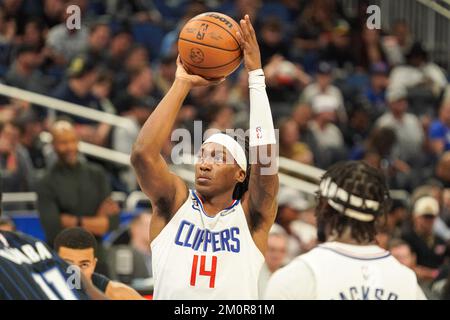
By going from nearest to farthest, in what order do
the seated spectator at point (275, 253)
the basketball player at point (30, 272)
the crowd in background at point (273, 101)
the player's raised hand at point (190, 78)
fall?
the basketball player at point (30, 272) → the player's raised hand at point (190, 78) → the seated spectator at point (275, 253) → the crowd in background at point (273, 101)

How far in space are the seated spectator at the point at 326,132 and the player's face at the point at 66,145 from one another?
365 cm

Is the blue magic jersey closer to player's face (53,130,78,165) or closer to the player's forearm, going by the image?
the player's forearm

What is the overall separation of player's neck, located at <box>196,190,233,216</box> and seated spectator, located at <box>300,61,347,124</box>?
7350 millimetres

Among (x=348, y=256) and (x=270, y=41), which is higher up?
(x=270, y=41)

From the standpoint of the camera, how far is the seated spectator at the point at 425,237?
32.1ft

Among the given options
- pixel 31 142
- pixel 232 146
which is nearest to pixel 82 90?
pixel 31 142

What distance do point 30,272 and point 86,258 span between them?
Result: 1895mm

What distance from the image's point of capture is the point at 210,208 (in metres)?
5.22

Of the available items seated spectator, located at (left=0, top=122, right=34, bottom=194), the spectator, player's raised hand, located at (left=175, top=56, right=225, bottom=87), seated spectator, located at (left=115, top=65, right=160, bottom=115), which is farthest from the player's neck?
the spectator

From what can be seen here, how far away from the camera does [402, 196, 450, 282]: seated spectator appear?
9797 millimetres

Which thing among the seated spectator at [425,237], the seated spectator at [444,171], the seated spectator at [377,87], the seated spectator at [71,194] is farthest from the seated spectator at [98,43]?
the seated spectator at [425,237]

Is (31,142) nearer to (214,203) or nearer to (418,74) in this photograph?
(214,203)

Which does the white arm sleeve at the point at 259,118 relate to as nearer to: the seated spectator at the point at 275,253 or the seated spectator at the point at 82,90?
the seated spectator at the point at 275,253
